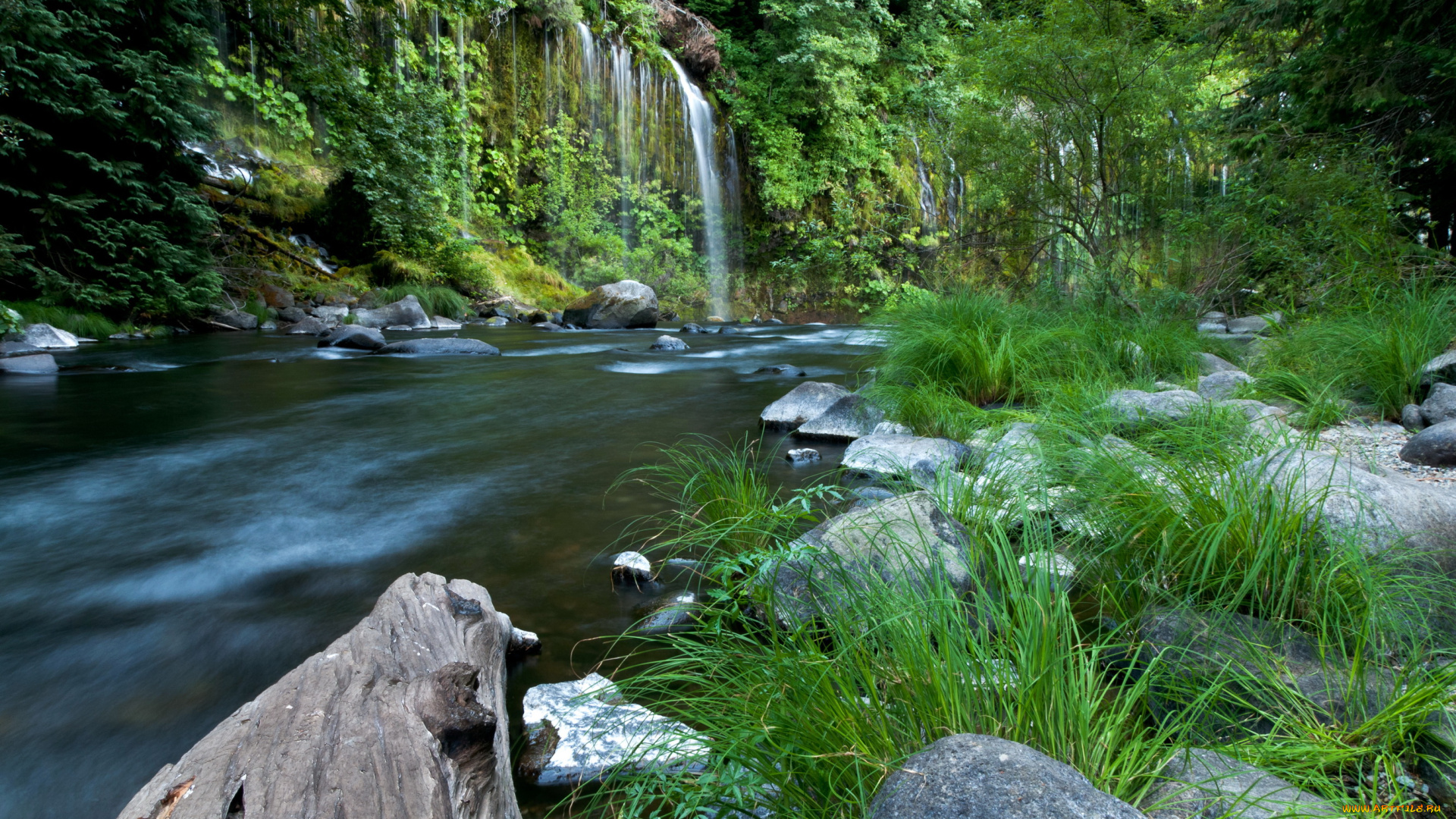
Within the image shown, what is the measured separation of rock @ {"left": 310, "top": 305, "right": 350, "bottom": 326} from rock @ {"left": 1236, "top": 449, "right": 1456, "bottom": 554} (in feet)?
42.3

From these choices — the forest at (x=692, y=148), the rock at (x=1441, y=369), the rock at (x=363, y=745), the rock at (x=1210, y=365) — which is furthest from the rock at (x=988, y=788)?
the forest at (x=692, y=148)

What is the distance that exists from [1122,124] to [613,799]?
22.6ft

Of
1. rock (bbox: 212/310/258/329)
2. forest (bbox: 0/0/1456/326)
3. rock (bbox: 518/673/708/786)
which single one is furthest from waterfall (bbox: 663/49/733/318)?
rock (bbox: 518/673/708/786)

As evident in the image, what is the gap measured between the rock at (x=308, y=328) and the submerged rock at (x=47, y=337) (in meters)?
2.76

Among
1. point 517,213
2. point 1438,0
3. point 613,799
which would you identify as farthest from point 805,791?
point 517,213

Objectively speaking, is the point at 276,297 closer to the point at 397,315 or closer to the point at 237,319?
the point at 237,319

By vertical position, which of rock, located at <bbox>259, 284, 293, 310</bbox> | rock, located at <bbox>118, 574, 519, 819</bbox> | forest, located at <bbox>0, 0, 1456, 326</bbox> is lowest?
rock, located at <bbox>118, 574, 519, 819</bbox>

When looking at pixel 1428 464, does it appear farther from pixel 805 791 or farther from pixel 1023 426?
pixel 805 791

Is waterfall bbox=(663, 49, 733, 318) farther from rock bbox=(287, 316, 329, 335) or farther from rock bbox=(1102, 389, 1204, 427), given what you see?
rock bbox=(1102, 389, 1204, 427)

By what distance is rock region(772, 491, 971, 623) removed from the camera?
5.72 ft

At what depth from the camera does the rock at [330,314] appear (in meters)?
12.0

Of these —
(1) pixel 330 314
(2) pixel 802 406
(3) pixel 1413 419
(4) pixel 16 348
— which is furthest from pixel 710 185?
(3) pixel 1413 419

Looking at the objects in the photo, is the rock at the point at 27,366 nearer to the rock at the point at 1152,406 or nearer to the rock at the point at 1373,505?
the rock at the point at 1152,406

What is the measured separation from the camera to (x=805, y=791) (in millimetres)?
1222
